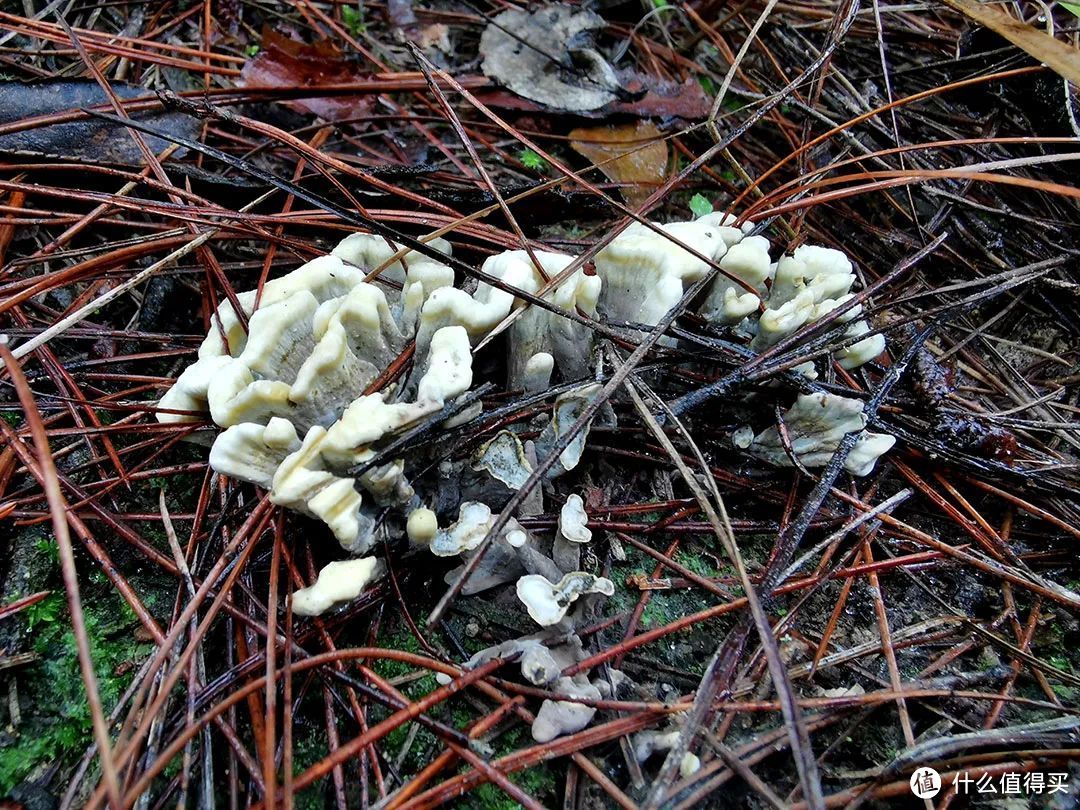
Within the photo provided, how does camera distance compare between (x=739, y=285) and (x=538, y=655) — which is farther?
(x=739, y=285)

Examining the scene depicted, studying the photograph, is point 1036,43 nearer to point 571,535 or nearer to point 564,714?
point 571,535

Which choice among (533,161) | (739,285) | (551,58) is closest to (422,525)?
(739,285)

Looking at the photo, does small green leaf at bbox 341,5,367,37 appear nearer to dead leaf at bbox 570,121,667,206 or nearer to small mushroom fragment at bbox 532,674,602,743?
dead leaf at bbox 570,121,667,206

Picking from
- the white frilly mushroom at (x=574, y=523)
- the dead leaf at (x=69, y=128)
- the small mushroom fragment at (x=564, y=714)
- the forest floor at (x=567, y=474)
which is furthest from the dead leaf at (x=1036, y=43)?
the dead leaf at (x=69, y=128)

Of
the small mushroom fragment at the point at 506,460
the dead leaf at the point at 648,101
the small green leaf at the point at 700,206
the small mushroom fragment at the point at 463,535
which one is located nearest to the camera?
the small mushroom fragment at the point at 463,535

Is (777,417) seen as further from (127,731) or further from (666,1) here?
(666,1)

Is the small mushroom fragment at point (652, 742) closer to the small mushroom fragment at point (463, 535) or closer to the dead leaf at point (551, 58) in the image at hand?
the small mushroom fragment at point (463, 535)
